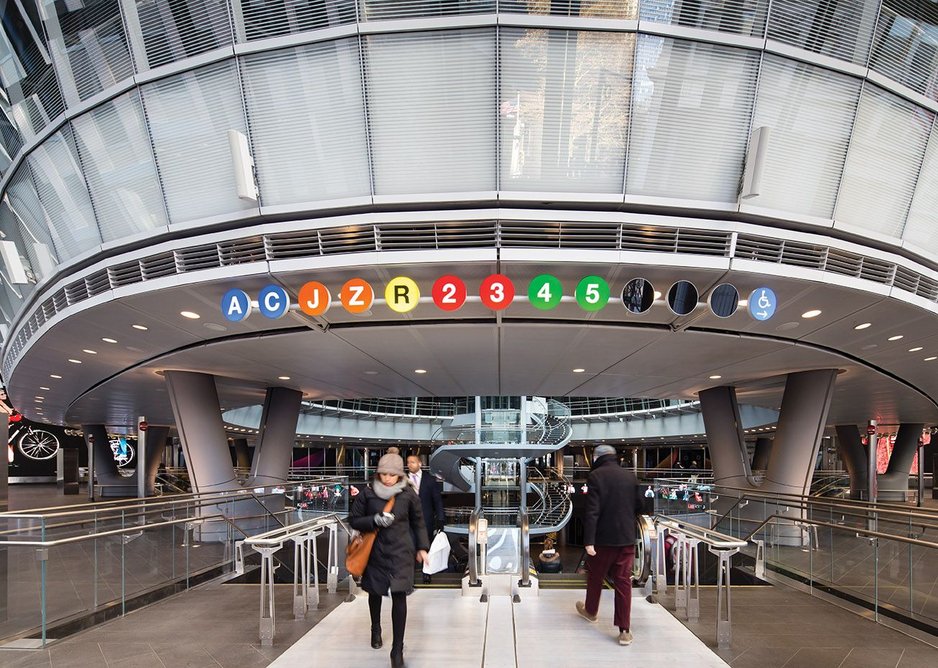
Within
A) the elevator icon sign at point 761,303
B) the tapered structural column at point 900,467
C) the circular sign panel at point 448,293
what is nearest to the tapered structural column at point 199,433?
the circular sign panel at point 448,293

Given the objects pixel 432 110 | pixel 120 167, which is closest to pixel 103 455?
pixel 120 167

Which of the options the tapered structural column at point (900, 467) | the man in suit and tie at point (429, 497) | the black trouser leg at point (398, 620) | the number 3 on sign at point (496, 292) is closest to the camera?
the black trouser leg at point (398, 620)

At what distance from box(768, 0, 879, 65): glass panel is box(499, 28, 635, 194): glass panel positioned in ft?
7.51

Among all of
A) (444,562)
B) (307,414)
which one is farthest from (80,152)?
(307,414)

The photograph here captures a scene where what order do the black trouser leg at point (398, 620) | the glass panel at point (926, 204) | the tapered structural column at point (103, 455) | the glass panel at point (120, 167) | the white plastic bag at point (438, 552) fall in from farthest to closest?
the tapered structural column at point (103, 455) < the glass panel at point (926, 204) < the glass panel at point (120, 167) < the white plastic bag at point (438, 552) < the black trouser leg at point (398, 620)

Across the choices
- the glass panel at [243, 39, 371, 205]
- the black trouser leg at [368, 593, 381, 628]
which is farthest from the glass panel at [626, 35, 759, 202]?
the black trouser leg at [368, 593, 381, 628]

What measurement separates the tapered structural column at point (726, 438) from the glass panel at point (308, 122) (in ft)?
53.7

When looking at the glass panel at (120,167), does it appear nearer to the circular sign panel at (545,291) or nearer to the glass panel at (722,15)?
the circular sign panel at (545,291)

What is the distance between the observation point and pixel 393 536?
216 inches

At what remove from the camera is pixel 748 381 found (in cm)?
1986

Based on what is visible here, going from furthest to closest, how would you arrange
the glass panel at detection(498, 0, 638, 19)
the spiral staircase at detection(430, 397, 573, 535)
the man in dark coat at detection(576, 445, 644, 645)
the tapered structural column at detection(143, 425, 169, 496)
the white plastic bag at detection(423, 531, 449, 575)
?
the tapered structural column at detection(143, 425, 169, 496) → the spiral staircase at detection(430, 397, 573, 535) → the glass panel at detection(498, 0, 638, 19) → the white plastic bag at detection(423, 531, 449, 575) → the man in dark coat at detection(576, 445, 644, 645)

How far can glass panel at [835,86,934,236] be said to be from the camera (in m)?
9.69

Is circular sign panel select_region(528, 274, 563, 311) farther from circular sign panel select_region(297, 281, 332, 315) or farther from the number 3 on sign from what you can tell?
circular sign panel select_region(297, 281, 332, 315)

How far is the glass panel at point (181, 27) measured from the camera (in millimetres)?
8922
